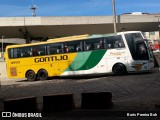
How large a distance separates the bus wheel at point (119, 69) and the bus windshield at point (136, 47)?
3.31 feet

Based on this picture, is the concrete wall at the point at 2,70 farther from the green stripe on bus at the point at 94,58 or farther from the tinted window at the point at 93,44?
the tinted window at the point at 93,44

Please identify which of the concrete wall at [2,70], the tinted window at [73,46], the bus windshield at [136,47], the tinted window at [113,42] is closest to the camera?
the bus windshield at [136,47]

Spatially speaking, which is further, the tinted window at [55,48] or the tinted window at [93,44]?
the tinted window at [55,48]

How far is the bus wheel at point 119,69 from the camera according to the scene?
25734mm

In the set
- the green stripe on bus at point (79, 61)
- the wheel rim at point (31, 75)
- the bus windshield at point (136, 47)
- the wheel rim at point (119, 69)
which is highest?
the bus windshield at point (136, 47)

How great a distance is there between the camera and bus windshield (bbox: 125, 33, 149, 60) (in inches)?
994

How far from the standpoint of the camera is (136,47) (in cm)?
2531

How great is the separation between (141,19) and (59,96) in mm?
36665

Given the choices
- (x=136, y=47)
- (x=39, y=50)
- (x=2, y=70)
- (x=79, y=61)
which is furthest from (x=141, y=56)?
(x=2, y=70)

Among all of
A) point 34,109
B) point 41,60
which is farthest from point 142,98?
point 41,60

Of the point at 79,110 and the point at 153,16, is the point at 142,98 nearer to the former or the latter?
the point at 79,110

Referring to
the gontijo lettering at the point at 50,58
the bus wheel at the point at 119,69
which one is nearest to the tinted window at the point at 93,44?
the bus wheel at the point at 119,69

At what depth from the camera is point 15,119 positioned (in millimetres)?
9688

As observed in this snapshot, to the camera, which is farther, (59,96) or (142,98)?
(142,98)
